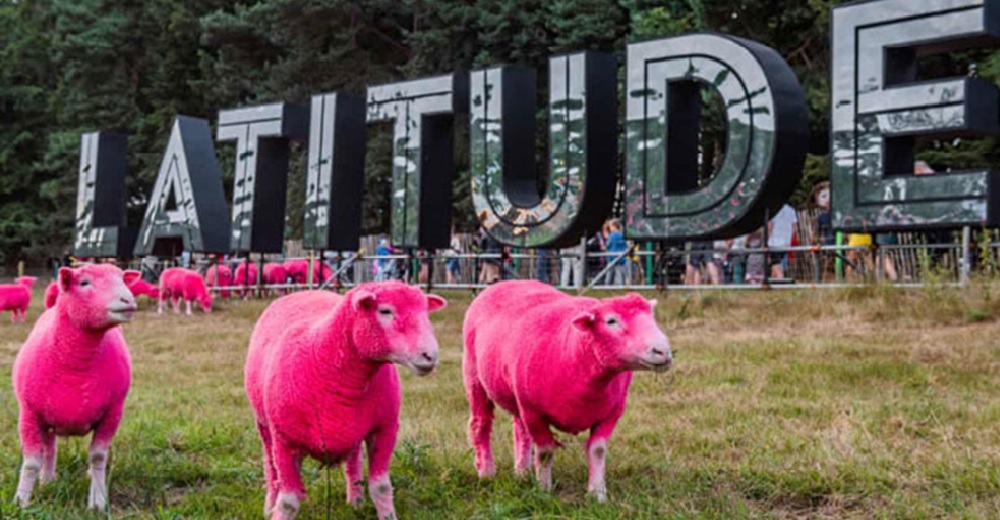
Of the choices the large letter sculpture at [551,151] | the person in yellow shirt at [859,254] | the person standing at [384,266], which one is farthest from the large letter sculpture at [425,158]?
the person in yellow shirt at [859,254]

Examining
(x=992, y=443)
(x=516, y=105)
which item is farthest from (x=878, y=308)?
(x=516, y=105)

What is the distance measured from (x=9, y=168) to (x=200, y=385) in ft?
125

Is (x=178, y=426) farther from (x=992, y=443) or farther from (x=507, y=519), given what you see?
(x=992, y=443)

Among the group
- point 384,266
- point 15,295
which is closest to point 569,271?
point 384,266

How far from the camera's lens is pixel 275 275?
923 inches

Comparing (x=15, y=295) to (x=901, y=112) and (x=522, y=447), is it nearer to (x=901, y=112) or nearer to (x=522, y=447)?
(x=901, y=112)

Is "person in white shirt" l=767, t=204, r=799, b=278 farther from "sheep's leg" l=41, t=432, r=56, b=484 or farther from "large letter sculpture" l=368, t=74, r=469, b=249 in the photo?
"sheep's leg" l=41, t=432, r=56, b=484

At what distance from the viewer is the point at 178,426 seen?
7.11m

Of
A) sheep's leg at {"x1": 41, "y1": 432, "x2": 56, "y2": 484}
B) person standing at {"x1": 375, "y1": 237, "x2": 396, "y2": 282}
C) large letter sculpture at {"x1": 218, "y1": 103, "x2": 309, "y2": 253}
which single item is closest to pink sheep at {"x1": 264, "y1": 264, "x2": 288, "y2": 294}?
person standing at {"x1": 375, "y1": 237, "x2": 396, "y2": 282}

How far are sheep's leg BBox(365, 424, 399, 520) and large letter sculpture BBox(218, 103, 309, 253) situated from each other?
16293mm

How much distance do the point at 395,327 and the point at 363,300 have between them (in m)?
0.18

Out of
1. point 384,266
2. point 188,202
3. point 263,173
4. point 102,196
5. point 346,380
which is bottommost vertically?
point 346,380

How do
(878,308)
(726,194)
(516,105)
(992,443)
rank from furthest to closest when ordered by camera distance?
(516,105), (726,194), (878,308), (992,443)

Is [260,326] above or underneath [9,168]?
underneath
